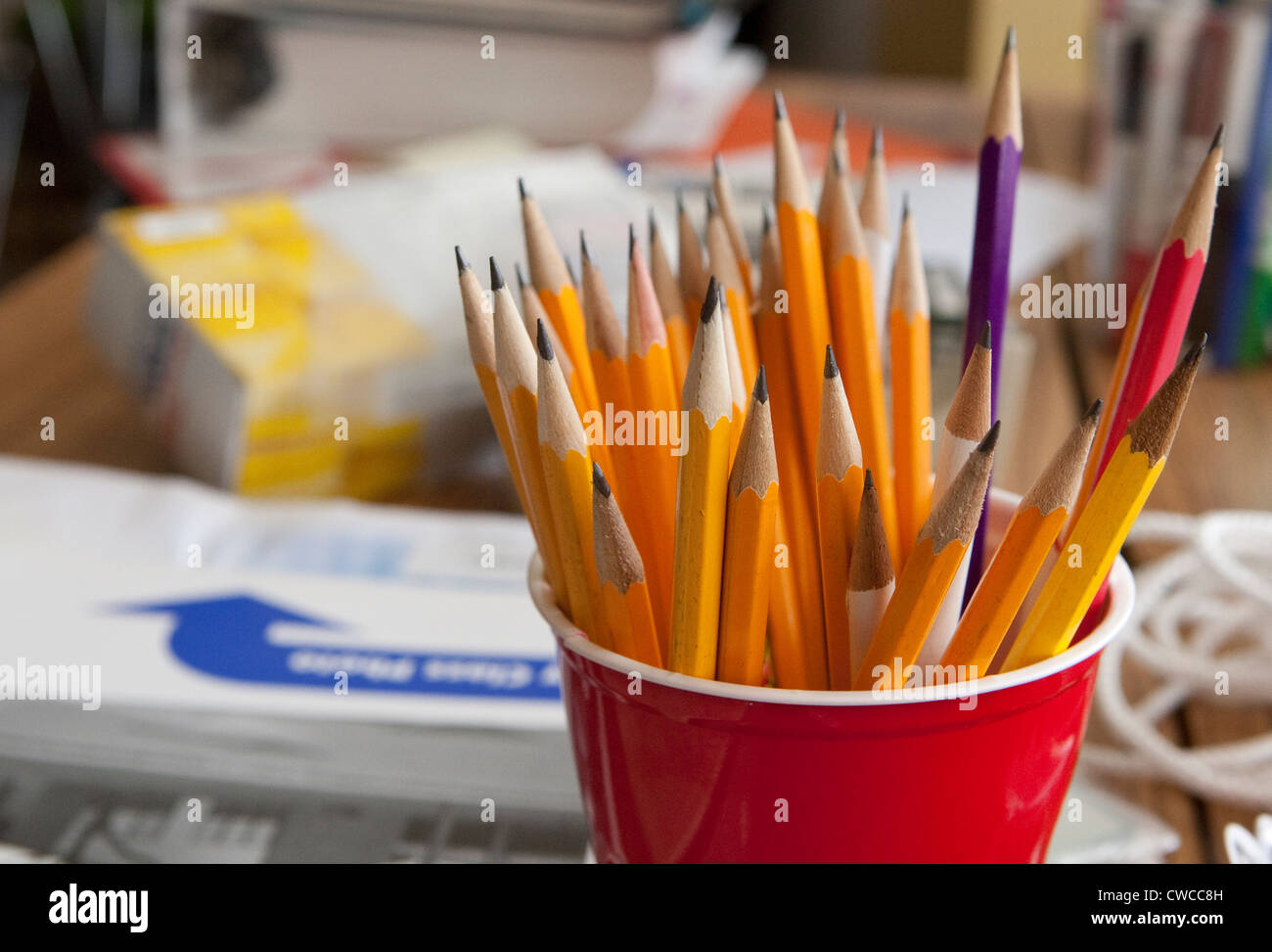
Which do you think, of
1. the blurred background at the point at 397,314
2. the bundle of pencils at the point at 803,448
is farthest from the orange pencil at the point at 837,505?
the blurred background at the point at 397,314

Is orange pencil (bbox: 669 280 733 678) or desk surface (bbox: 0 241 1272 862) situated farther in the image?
desk surface (bbox: 0 241 1272 862)

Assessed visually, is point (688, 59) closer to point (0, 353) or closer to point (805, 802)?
point (0, 353)

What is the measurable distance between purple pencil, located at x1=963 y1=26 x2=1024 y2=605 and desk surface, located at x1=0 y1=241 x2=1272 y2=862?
0.56 feet

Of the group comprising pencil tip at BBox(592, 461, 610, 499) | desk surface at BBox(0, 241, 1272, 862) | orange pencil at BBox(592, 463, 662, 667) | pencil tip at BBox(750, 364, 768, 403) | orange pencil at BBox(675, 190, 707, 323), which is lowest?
desk surface at BBox(0, 241, 1272, 862)

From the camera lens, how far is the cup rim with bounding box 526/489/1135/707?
178 mm

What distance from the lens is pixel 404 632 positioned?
35 cm

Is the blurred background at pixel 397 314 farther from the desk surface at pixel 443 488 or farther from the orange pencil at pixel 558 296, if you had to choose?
the orange pencil at pixel 558 296

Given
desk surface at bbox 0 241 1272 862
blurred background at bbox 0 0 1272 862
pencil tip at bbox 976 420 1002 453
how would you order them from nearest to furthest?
pencil tip at bbox 976 420 1002 453 < blurred background at bbox 0 0 1272 862 < desk surface at bbox 0 241 1272 862

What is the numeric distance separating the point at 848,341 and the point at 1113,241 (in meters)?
0.39

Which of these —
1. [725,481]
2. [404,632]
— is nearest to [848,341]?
[725,481]

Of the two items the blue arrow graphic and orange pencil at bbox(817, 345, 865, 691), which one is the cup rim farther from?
the blue arrow graphic

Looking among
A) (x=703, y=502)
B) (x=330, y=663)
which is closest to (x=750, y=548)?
(x=703, y=502)

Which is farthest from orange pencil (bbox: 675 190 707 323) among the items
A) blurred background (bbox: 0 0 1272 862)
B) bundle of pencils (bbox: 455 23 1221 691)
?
blurred background (bbox: 0 0 1272 862)

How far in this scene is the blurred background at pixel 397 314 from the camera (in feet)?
0.95
